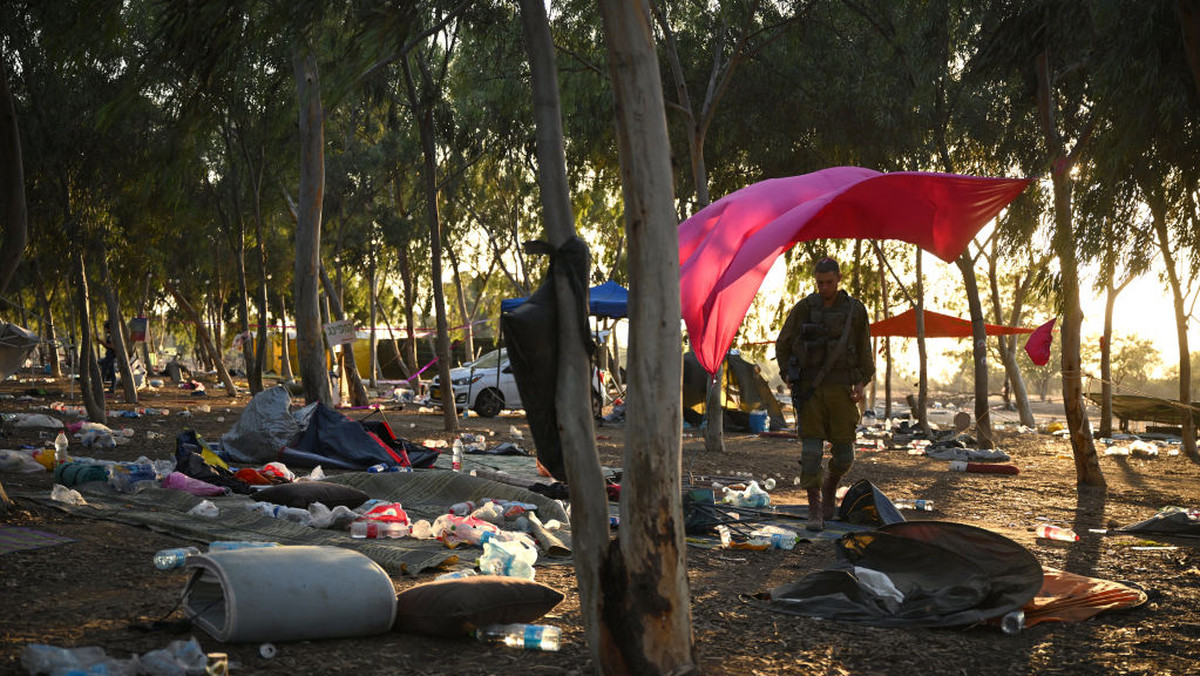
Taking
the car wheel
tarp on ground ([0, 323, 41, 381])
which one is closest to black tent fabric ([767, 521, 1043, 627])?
tarp on ground ([0, 323, 41, 381])

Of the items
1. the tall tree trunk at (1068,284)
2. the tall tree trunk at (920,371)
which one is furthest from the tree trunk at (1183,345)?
the tall tree trunk at (920,371)

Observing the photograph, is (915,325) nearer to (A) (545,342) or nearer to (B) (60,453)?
(B) (60,453)

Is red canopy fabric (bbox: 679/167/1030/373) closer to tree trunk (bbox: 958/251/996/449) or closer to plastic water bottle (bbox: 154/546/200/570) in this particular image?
plastic water bottle (bbox: 154/546/200/570)

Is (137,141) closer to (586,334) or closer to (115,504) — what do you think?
(115,504)

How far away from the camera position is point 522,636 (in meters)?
4.22

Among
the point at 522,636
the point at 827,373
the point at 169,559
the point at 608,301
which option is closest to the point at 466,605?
the point at 522,636

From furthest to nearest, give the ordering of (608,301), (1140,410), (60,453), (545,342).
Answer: (1140,410) → (608,301) → (60,453) → (545,342)

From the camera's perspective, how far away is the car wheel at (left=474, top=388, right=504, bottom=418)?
73.3 ft

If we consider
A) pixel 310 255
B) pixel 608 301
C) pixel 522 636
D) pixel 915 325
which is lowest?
pixel 522 636

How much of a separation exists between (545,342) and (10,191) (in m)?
5.05

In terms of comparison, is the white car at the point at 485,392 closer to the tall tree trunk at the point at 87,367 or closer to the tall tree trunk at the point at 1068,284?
the tall tree trunk at the point at 87,367

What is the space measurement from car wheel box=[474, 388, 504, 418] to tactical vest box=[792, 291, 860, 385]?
15325 mm

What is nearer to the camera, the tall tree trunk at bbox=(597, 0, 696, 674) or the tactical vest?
the tall tree trunk at bbox=(597, 0, 696, 674)

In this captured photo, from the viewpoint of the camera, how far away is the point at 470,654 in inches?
160
